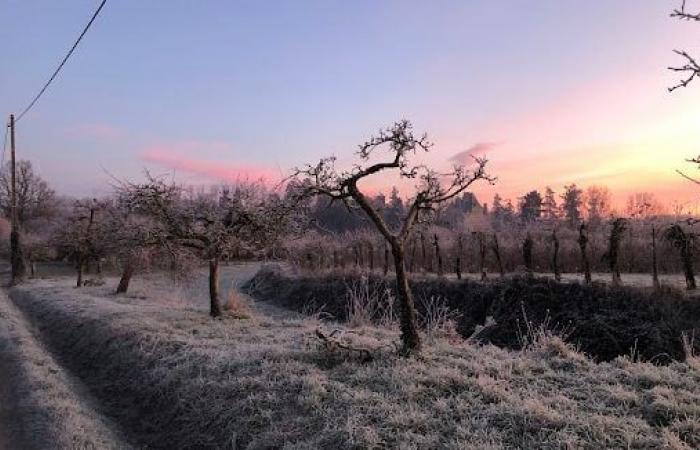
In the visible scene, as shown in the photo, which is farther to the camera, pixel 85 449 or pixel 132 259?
pixel 132 259

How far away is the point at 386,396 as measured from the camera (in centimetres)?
635

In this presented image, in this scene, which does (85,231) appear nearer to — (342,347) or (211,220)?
(211,220)

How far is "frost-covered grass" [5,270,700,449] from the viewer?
5254 millimetres

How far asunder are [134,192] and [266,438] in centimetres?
992

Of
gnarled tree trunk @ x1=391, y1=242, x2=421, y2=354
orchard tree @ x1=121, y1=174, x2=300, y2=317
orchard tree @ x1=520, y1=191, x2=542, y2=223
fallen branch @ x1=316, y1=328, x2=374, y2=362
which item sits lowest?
fallen branch @ x1=316, y1=328, x2=374, y2=362

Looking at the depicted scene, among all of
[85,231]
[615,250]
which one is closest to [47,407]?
[615,250]

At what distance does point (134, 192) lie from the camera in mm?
14484

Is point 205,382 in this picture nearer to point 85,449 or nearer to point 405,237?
point 85,449

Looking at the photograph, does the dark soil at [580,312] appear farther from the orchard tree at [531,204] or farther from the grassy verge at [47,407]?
the orchard tree at [531,204]

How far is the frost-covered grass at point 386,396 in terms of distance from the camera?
525 cm

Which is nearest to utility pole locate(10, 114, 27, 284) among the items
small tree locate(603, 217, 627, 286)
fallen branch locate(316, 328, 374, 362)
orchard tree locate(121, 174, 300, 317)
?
orchard tree locate(121, 174, 300, 317)

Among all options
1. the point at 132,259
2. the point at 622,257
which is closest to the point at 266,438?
the point at 132,259

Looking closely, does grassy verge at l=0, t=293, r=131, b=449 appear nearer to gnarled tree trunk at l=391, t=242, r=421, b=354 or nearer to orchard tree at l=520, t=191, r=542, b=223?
gnarled tree trunk at l=391, t=242, r=421, b=354

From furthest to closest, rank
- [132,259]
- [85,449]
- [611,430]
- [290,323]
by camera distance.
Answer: [132,259], [290,323], [85,449], [611,430]
